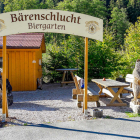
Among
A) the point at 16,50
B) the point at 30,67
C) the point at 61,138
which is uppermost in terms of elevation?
the point at 16,50

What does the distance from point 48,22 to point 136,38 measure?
10.4m

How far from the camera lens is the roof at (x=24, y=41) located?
9344 millimetres

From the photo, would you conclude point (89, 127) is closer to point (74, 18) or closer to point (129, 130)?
point (129, 130)

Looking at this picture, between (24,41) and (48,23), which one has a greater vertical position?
(24,41)

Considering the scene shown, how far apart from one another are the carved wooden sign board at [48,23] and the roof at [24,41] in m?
4.52

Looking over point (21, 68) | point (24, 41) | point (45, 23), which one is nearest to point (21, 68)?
point (21, 68)

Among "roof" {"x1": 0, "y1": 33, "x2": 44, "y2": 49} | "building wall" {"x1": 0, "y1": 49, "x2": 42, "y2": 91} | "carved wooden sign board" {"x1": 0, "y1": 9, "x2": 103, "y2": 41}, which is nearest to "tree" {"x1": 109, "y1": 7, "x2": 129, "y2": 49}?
"roof" {"x1": 0, "y1": 33, "x2": 44, "y2": 49}

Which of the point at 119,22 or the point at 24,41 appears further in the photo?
the point at 119,22

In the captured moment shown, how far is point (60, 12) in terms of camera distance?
4.88m

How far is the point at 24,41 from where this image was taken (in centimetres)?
1001

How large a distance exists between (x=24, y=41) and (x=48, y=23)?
5494 millimetres

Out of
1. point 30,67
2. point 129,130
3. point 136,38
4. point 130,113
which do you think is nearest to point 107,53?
point 136,38

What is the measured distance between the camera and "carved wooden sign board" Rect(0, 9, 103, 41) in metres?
4.79

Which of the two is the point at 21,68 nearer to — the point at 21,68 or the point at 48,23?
the point at 21,68
